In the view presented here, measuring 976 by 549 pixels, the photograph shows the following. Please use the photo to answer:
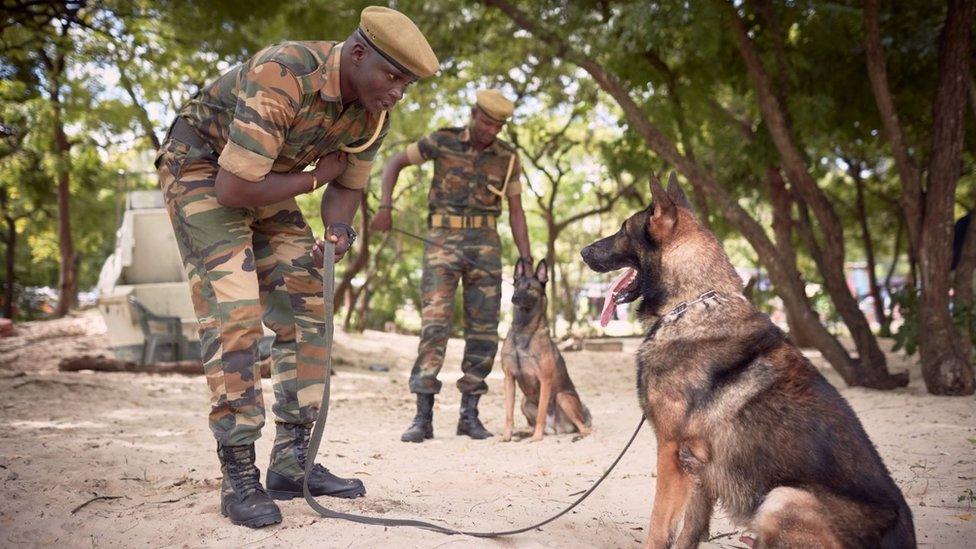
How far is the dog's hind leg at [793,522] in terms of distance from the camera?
2779mm

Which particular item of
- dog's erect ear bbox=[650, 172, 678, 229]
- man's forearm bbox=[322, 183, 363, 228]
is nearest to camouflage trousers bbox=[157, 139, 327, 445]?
man's forearm bbox=[322, 183, 363, 228]

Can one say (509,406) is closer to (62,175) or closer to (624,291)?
(624,291)

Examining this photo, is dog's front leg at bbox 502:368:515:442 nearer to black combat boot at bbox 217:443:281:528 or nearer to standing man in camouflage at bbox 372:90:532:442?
standing man in camouflage at bbox 372:90:532:442

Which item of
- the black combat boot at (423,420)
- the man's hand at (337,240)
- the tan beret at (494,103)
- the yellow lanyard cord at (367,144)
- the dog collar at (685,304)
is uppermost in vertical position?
the tan beret at (494,103)

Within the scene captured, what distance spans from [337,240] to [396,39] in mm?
955

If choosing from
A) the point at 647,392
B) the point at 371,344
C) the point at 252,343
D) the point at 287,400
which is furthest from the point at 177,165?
the point at 371,344

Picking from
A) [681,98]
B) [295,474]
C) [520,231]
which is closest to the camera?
[295,474]

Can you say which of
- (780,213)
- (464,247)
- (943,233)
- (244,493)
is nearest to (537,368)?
(464,247)

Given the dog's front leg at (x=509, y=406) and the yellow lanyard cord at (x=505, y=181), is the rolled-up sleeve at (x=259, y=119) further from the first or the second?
the dog's front leg at (x=509, y=406)

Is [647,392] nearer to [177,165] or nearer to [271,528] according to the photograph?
[271,528]

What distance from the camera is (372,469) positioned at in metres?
5.25

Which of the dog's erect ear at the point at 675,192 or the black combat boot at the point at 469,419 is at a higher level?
the dog's erect ear at the point at 675,192

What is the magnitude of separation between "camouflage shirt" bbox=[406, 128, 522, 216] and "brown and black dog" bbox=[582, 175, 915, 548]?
9.70 feet

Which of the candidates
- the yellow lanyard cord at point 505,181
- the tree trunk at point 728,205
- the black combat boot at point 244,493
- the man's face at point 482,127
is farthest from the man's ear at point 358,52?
the tree trunk at point 728,205
